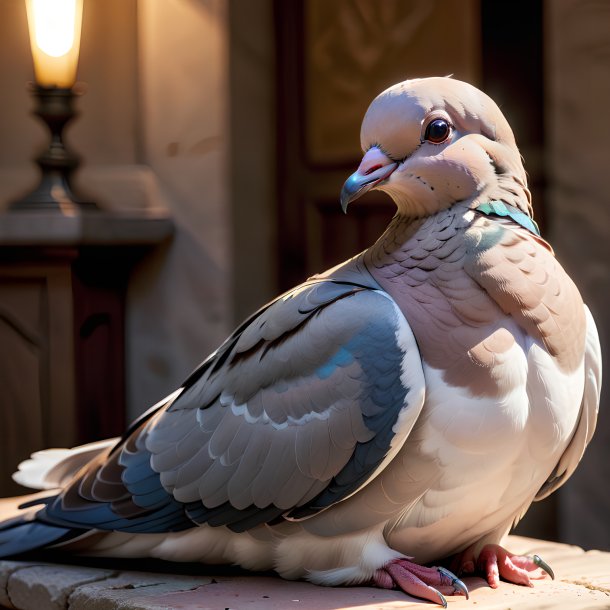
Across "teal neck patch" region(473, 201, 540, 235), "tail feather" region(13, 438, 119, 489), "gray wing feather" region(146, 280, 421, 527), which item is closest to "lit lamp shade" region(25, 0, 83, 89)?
"tail feather" region(13, 438, 119, 489)

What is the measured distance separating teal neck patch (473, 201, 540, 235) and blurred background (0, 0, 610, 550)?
1.80m

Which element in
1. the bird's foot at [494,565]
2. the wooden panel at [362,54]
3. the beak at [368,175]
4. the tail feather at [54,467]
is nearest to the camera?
the beak at [368,175]

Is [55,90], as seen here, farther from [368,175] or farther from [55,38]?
[368,175]

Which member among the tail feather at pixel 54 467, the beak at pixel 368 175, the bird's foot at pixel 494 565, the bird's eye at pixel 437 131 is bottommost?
the bird's foot at pixel 494 565

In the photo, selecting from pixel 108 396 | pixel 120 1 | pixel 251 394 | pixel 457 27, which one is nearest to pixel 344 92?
pixel 457 27

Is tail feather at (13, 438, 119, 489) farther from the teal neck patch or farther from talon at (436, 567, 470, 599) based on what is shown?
the teal neck patch

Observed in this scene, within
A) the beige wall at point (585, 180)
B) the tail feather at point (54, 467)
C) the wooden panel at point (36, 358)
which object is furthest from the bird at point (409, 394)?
the wooden panel at point (36, 358)

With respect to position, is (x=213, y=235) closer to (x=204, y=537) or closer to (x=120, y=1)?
(x=120, y=1)

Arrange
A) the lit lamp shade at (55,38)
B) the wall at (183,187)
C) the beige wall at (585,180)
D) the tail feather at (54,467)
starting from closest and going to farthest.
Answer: the tail feather at (54,467) < the beige wall at (585,180) < the lit lamp shade at (55,38) < the wall at (183,187)

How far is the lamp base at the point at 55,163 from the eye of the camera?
400cm

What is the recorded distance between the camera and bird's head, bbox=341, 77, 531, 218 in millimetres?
1908

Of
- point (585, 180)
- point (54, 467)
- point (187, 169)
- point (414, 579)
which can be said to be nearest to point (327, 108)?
point (187, 169)

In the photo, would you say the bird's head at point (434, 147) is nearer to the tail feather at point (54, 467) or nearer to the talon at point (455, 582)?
the talon at point (455, 582)

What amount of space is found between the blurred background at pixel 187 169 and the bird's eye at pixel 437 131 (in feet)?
6.24
